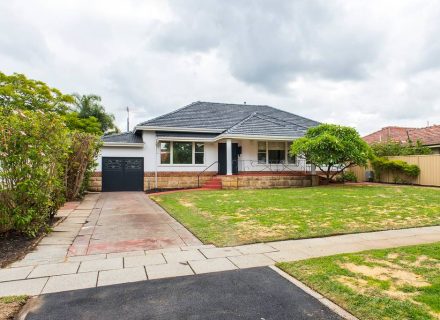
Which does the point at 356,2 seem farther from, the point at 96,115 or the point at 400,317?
the point at 96,115

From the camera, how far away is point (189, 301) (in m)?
3.44

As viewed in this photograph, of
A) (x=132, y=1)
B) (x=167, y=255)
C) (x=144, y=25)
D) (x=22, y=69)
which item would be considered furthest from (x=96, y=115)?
(x=167, y=255)

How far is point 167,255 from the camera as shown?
5230 millimetres


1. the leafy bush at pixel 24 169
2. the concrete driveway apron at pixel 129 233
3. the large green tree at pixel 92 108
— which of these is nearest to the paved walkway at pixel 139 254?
the concrete driveway apron at pixel 129 233

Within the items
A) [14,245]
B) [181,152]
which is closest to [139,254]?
[14,245]

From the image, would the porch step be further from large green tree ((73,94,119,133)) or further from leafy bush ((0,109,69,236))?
large green tree ((73,94,119,133))

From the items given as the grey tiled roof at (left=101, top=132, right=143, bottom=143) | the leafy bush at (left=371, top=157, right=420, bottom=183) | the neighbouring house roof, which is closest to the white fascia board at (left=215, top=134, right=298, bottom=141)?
the grey tiled roof at (left=101, top=132, right=143, bottom=143)

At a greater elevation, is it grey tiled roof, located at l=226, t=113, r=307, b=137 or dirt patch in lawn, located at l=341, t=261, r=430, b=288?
grey tiled roof, located at l=226, t=113, r=307, b=137

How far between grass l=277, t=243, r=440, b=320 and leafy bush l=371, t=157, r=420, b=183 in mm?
16297

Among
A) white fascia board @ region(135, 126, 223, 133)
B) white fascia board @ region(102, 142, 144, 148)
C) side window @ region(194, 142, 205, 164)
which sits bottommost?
side window @ region(194, 142, 205, 164)

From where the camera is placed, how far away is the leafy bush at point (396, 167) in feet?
62.6

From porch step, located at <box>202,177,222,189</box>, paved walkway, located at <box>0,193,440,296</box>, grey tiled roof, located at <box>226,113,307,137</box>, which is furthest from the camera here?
grey tiled roof, located at <box>226,113,307,137</box>

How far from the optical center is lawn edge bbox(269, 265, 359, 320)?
3100mm

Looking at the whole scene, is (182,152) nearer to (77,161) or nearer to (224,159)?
(224,159)
